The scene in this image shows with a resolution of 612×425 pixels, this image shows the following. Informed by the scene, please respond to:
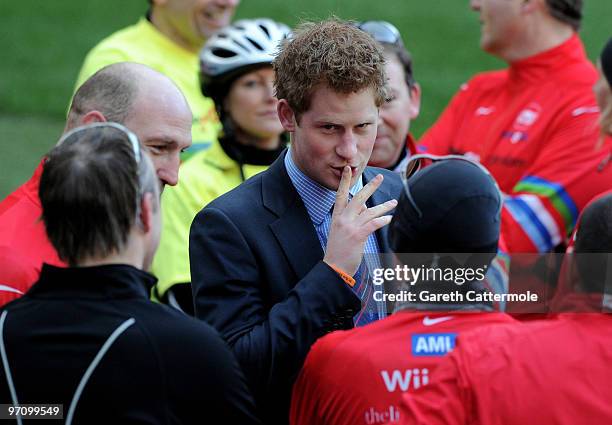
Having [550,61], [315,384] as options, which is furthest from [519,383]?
[550,61]

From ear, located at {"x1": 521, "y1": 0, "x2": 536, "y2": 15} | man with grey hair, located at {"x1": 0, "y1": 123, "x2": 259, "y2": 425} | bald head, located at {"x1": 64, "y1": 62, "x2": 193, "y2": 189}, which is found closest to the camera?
man with grey hair, located at {"x1": 0, "y1": 123, "x2": 259, "y2": 425}

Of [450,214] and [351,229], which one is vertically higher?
[450,214]

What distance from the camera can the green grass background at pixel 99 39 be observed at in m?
11.2

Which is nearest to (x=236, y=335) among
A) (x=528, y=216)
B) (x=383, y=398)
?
(x=383, y=398)

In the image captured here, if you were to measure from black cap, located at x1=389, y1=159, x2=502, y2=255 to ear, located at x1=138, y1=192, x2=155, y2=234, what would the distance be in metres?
0.63

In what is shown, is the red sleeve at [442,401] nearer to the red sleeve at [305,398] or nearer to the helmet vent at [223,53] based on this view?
the red sleeve at [305,398]

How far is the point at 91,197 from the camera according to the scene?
252 cm

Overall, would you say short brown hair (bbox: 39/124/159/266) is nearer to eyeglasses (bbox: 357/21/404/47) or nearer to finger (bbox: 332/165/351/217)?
finger (bbox: 332/165/351/217)

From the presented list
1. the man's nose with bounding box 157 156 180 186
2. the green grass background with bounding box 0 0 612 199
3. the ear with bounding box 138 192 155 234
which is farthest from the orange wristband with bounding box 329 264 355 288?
the green grass background with bounding box 0 0 612 199

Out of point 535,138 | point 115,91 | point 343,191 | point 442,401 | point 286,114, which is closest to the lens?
point 442,401

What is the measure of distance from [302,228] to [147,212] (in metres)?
0.82

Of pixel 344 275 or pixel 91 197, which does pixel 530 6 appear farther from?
pixel 91 197

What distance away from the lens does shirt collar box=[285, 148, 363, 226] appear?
340 centimetres

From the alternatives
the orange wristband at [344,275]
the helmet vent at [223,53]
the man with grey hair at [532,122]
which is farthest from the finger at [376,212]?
the helmet vent at [223,53]
